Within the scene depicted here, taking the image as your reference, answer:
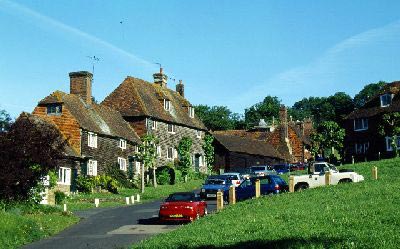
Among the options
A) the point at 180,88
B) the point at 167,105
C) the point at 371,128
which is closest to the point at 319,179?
the point at 167,105

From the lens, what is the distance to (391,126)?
61594 mm

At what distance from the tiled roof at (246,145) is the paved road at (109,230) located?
133ft

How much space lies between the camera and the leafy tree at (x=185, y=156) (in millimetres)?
61438

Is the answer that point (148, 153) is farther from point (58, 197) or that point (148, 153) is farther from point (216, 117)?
point (216, 117)

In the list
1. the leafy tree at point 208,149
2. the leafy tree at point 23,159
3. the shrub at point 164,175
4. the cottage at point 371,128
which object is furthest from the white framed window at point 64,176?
the cottage at point 371,128

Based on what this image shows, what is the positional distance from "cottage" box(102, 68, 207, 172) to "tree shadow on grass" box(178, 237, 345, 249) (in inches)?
1743

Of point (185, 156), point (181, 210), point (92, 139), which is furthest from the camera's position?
point (185, 156)

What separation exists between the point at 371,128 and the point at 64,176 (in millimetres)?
40097

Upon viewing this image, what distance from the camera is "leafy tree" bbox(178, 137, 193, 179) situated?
61.4 m

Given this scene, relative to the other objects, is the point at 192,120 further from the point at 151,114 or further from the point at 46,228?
the point at 46,228

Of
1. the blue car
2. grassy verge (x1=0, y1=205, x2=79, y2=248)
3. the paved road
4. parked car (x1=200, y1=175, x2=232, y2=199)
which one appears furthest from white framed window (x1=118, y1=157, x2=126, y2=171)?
grassy verge (x1=0, y1=205, x2=79, y2=248)

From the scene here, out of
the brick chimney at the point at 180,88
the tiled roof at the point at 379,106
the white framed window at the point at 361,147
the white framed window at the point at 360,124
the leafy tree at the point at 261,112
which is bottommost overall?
the white framed window at the point at 361,147

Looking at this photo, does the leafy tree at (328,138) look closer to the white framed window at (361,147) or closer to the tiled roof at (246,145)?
the white framed window at (361,147)

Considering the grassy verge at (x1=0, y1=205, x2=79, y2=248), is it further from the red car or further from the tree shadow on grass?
the tree shadow on grass
